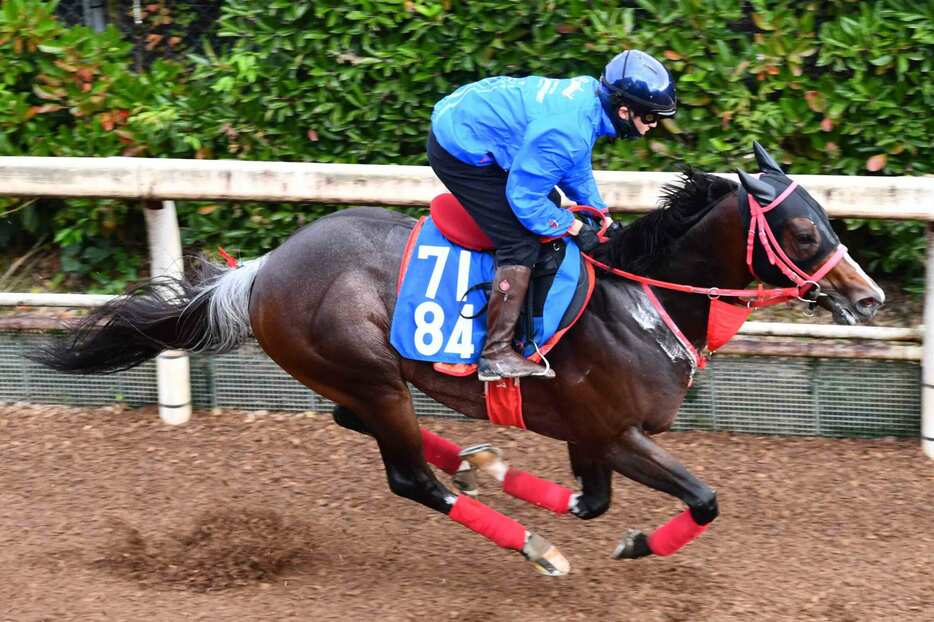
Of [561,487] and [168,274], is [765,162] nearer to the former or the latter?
[561,487]

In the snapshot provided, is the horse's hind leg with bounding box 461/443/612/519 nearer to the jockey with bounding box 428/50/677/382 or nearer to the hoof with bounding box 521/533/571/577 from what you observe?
the hoof with bounding box 521/533/571/577

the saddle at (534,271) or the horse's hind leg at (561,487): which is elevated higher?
the saddle at (534,271)

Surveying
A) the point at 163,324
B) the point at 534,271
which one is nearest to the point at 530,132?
the point at 534,271

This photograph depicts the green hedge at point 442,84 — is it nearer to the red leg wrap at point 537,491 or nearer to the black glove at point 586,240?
the black glove at point 586,240

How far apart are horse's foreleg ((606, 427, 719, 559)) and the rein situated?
1.36 feet

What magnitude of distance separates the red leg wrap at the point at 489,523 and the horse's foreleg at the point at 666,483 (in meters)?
0.52

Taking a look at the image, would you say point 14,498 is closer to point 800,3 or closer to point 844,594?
point 844,594

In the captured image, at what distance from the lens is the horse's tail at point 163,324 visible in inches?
208

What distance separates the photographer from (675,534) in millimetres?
4816

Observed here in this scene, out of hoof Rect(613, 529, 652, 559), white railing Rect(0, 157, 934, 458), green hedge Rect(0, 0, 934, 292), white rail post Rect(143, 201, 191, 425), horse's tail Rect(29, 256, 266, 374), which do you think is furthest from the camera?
green hedge Rect(0, 0, 934, 292)

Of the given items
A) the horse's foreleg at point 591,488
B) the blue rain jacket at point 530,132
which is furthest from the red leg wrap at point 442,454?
the blue rain jacket at point 530,132

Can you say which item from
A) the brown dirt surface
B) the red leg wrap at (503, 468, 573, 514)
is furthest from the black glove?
the brown dirt surface

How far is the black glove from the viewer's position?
496 cm

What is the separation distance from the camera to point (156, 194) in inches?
244
